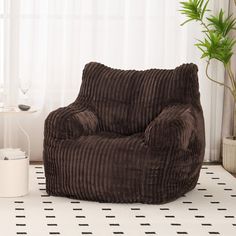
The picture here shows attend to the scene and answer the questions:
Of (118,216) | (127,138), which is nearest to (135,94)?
(127,138)

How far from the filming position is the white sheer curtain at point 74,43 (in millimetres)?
6352

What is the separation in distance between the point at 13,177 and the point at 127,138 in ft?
2.57

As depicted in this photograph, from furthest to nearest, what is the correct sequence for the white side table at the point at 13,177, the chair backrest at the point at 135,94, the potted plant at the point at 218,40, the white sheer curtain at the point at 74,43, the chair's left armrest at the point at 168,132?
1. the white sheer curtain at the point at 74,43
2. the potted plant at the point at 218,40
3. the chair backrest at the point at 135,94
4. the white side table at the point at 13,177
5. the chair's left armrest at the point at 168,132

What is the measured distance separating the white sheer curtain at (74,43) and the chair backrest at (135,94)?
80cm

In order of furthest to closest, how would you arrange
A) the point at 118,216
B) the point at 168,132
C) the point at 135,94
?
1. the point at 135,94
2. the point at 168,132
3. the point at 118,216

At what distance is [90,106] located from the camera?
559cm

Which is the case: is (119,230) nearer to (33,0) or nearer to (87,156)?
(87,156)

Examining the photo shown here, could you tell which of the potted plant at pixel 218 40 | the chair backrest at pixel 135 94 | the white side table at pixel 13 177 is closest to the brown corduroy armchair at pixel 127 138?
the chair backrest at pixel 135 94

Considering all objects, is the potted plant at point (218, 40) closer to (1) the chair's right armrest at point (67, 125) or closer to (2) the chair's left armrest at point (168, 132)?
(2) the chair's left armrest at point (168, 132)

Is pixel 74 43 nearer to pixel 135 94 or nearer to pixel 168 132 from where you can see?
pixel 135 94

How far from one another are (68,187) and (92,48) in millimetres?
1654

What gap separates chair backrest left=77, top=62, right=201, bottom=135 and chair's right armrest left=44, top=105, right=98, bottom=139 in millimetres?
234

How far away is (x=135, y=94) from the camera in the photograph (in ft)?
18.2

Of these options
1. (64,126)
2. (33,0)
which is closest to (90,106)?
(64,126)
